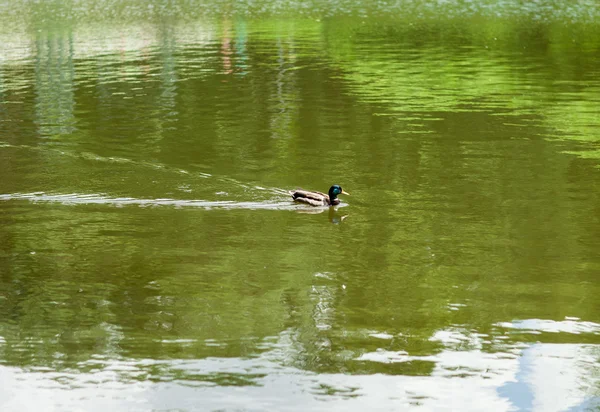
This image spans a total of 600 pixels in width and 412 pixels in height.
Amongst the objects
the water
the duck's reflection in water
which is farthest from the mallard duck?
the water

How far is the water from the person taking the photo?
10914 mm

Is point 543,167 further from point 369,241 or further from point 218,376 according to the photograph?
point 218,376

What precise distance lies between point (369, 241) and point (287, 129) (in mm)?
11259

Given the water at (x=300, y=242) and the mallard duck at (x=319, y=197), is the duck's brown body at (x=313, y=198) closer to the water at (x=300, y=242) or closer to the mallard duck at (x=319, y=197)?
the mallard duck at (x=319, y=197)

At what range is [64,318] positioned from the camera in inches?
502

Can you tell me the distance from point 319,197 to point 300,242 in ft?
7.16

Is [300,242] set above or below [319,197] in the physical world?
below

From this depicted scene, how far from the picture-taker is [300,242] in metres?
16.4

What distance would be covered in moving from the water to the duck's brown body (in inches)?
13.4

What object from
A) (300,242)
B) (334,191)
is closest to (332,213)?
(334,191)

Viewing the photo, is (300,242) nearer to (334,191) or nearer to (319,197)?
(319,197)

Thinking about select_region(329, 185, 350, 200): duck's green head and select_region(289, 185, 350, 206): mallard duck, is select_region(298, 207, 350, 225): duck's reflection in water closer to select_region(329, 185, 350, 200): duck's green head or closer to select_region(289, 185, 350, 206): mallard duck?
select_region(289, 185, 350, 206): mallard duck

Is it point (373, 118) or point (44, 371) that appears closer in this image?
point (44, 371)

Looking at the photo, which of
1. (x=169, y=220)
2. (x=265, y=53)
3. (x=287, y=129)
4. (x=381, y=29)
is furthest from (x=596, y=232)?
(x=381, y=29)
